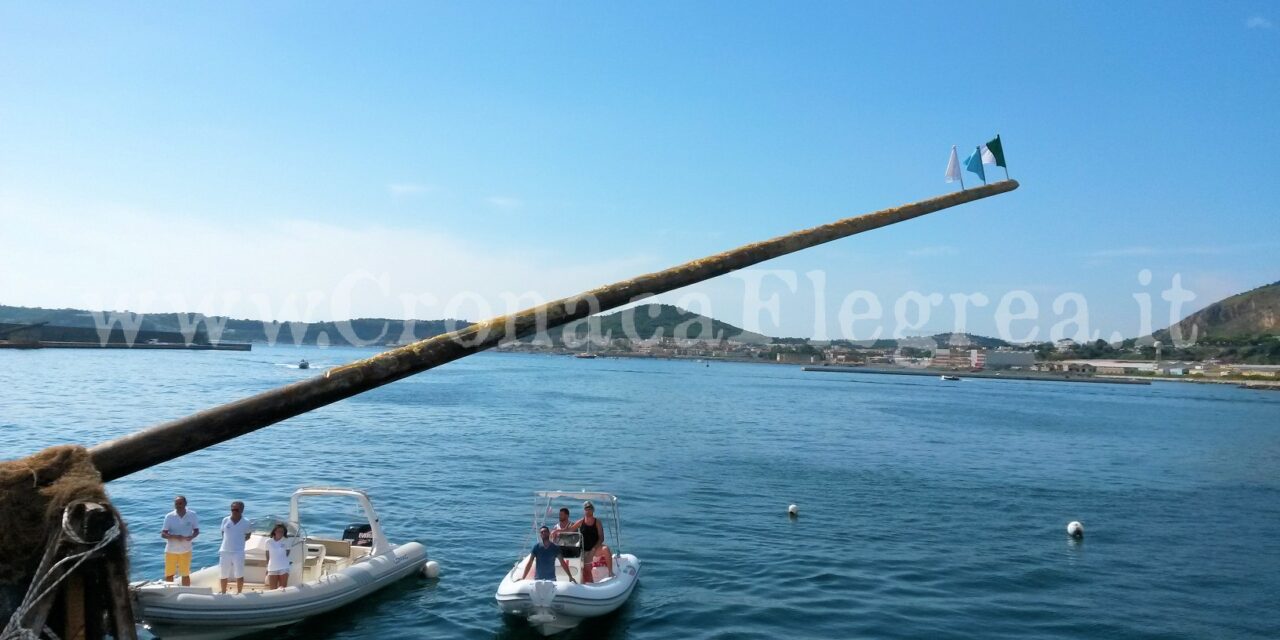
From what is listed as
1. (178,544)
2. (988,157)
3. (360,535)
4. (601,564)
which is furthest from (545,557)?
(988,157)

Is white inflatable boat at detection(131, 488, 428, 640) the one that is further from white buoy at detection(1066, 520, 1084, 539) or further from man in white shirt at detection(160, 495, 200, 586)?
white buoy at detection(1066, 520, 1084, 539)

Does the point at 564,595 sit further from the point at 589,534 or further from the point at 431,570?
the point at 431,570

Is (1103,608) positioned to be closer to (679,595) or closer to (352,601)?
(679,595)

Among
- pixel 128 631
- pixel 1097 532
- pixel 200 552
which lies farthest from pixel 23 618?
pixel 1097 532

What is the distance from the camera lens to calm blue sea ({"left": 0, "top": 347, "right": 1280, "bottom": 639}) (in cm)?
1925

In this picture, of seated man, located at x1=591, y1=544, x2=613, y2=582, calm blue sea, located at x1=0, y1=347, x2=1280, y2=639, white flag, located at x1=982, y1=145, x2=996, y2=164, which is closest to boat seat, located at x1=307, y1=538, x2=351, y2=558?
calm blue sea, located at x1=0, y1=347, x2=1280, y2=639

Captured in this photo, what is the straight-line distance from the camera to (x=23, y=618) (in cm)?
469

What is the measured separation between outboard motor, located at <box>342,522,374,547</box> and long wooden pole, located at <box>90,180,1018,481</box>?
1609 centimetres

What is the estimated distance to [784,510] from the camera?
104 ft

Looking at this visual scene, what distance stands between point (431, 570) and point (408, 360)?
56.4ft

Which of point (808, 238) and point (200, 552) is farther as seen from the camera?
point (200, 552)

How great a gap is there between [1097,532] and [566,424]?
1656 inches

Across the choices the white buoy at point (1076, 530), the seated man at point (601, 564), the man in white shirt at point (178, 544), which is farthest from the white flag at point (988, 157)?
the white buoy at point (1076, 530)

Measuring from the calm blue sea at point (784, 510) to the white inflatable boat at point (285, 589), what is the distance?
1.76ft
